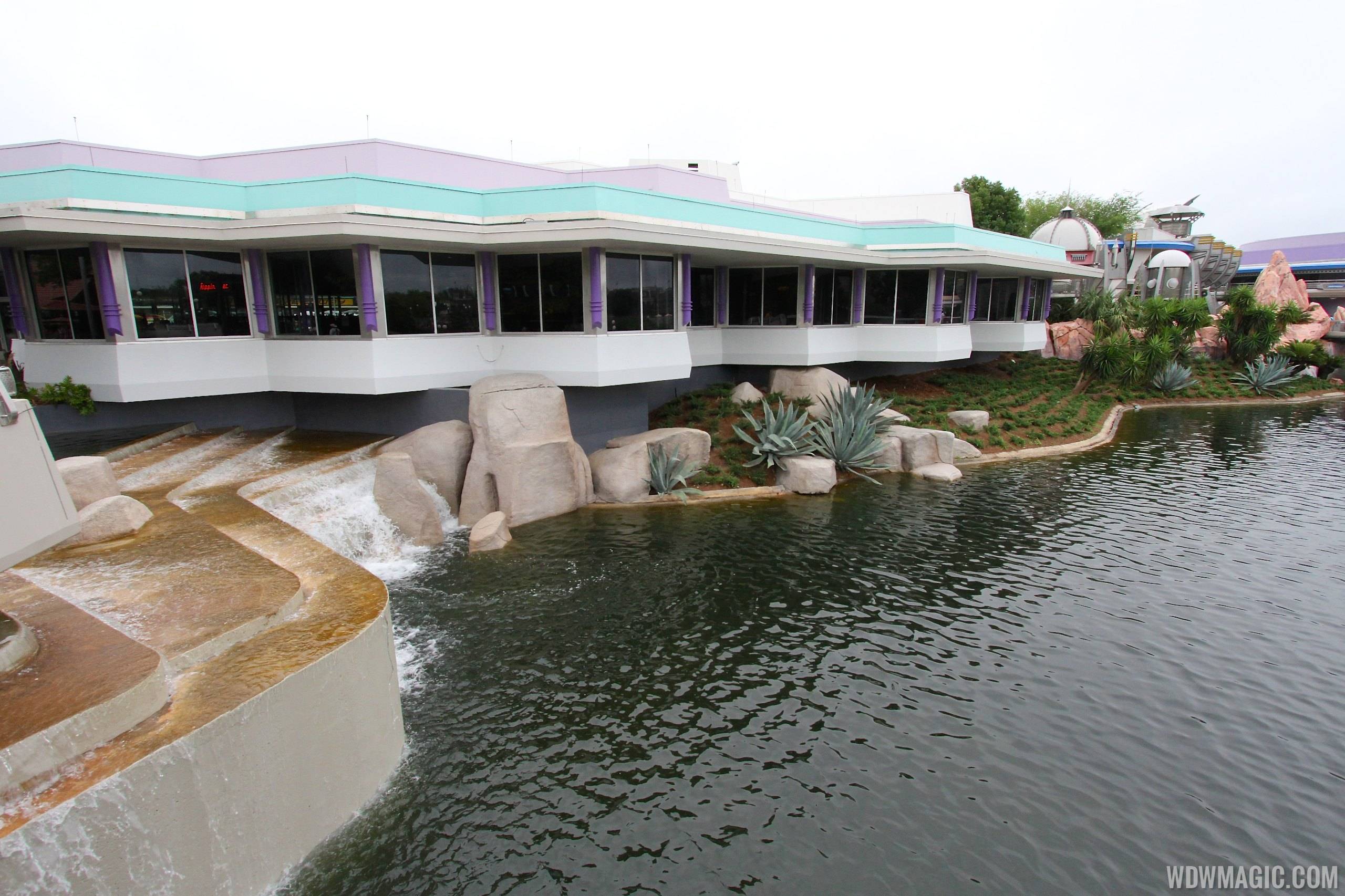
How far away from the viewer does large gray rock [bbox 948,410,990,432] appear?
2233 cm

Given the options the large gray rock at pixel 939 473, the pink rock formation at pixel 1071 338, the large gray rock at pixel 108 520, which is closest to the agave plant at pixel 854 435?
the large gray rock at pixel 939 473

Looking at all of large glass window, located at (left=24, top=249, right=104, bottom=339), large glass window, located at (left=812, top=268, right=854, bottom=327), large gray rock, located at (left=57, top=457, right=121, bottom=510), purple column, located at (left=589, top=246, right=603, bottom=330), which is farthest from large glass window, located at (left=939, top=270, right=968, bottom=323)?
large glass window, located at (left=24, top=249, right=104, bottom=339)

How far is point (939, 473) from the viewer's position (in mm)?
18984

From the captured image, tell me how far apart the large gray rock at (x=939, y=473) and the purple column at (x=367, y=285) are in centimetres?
1386

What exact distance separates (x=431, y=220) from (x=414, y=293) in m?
1.70

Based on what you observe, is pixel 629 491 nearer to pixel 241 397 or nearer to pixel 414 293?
pixel 414 293

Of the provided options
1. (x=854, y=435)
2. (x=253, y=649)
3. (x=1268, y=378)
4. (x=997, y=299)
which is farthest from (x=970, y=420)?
(x=253, y=649)

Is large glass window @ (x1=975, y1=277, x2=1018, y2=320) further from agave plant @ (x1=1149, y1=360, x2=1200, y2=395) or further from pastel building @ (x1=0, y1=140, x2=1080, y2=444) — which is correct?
pastel building @ (x1=0, y1=140, x2=1080, y2=444)

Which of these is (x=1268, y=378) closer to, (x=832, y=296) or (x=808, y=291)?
(x=832, y=296)

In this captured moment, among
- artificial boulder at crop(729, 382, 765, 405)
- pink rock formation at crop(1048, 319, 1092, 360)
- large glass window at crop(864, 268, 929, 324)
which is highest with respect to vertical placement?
large glass window at crop(864, 268, 929, 324)

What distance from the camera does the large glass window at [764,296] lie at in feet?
73.7

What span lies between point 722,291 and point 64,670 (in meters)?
19.3

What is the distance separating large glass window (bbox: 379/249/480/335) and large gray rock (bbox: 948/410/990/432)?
47.6ft

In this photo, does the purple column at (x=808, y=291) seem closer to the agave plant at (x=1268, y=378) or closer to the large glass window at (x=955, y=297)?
the large glass window at (x=955, y=297)
